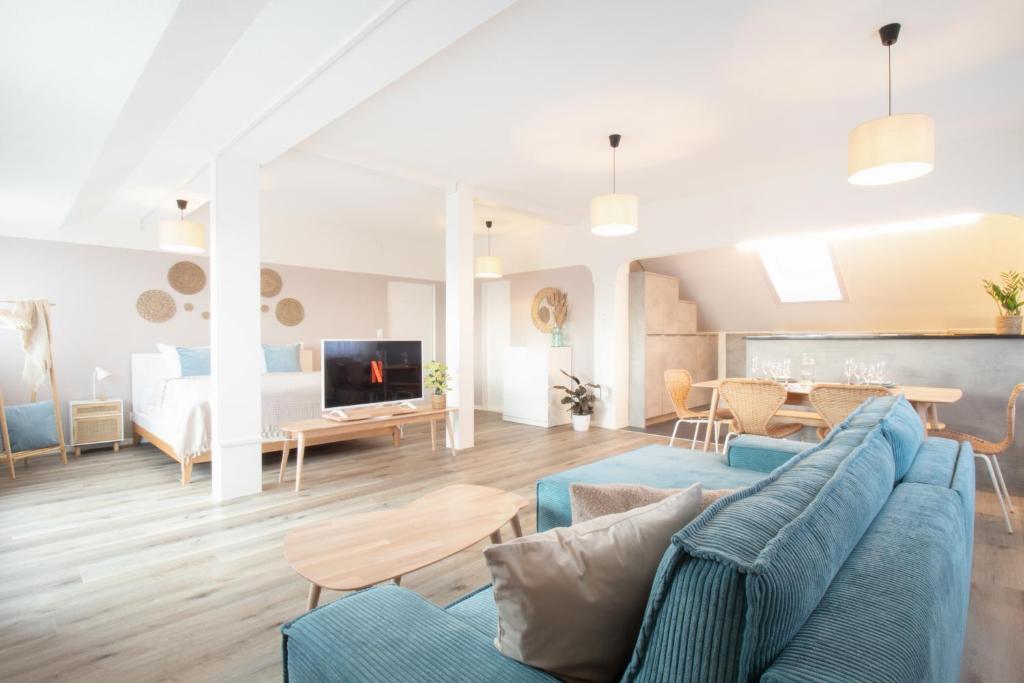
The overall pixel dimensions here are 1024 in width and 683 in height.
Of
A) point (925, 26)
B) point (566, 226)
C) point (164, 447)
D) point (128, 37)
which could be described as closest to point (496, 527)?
point (128, 37)

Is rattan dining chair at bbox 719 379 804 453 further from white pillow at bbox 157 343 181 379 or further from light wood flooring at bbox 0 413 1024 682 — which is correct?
white pillow at bbox 157 343 181 379

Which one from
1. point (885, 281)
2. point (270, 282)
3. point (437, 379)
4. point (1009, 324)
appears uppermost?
point (270, 282)

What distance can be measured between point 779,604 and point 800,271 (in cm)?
631

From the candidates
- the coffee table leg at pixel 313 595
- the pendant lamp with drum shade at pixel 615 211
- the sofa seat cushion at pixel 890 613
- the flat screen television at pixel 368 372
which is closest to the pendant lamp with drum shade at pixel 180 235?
the flat screen television at pixel 368 372

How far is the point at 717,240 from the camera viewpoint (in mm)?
4984

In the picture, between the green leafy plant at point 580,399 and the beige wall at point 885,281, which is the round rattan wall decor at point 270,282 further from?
the beige wall at point 885,281

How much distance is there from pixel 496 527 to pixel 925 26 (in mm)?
3049

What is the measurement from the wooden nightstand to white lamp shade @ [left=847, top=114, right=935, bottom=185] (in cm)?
641

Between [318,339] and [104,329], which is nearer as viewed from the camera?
[104,329]

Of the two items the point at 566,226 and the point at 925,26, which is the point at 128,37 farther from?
the point at 566,226

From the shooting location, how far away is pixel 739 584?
638 mm

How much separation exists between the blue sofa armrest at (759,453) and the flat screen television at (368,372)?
9.41 ft

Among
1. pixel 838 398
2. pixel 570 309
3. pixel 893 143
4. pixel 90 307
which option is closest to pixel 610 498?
pixel 893 143

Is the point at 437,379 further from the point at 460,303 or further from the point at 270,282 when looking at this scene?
the point at 270,282
